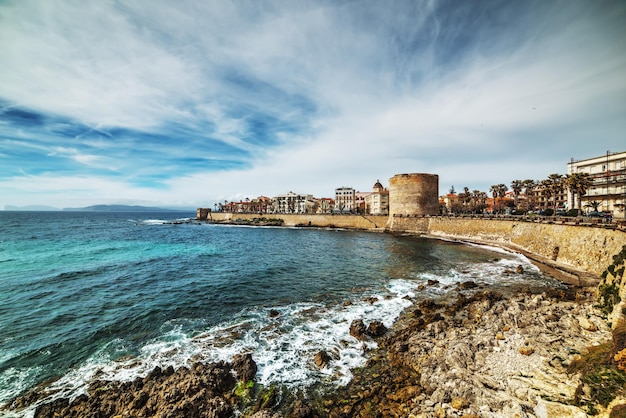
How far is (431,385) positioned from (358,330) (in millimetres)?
3764

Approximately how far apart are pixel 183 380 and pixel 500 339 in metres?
10.2

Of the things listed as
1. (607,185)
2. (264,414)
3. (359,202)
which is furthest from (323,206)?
(264,414)

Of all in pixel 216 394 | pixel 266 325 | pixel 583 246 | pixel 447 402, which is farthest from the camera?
pixel 583 246

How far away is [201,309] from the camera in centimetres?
1380

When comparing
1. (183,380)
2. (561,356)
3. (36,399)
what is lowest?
(36,399)

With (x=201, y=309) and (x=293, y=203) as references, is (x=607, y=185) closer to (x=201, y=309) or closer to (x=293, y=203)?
(x=201, y=309)

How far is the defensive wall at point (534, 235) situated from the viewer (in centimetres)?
1770

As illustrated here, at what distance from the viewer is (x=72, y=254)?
2850 cm

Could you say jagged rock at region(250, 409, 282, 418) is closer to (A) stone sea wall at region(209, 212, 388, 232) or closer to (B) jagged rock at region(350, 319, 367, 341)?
(B) jagged rock at region(350, 319, 367, 341)

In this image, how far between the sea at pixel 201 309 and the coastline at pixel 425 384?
2.46ft

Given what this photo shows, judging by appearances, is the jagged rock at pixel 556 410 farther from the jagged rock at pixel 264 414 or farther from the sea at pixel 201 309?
the jagged rock at pixel 264 414

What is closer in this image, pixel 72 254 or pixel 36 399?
pixel 36 399

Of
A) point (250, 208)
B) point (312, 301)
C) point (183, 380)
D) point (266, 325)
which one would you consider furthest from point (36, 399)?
point (250, 208)

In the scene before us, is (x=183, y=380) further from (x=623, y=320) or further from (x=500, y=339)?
(x=623, y=320)
